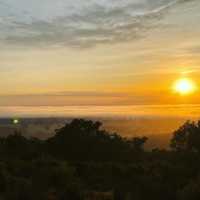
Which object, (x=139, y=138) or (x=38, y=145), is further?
(x=139, y=138)

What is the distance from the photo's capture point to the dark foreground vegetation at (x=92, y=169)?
66.2 feet

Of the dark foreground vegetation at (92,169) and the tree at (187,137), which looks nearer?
the dark foreground vegetation at (92,169)

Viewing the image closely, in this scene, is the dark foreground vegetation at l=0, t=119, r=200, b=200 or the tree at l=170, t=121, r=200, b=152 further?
the tree at l=170, t=121, r=200, b=152

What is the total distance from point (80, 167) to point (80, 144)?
519 inches

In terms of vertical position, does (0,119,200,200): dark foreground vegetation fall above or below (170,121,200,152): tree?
below

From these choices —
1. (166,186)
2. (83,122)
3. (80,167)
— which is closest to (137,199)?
(166,186)

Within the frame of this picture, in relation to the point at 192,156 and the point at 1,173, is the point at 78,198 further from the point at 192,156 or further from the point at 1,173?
the point at 192,156

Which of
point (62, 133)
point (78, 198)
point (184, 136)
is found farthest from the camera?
point (184, 136)

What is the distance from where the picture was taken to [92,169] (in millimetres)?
33250

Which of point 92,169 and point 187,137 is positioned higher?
point 187,137

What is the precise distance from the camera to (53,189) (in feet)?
73.2

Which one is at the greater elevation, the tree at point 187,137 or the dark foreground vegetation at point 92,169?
the tree at point 187,137

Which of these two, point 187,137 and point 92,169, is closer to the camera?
point 92,169

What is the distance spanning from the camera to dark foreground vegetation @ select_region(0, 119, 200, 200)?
20.2 metres
